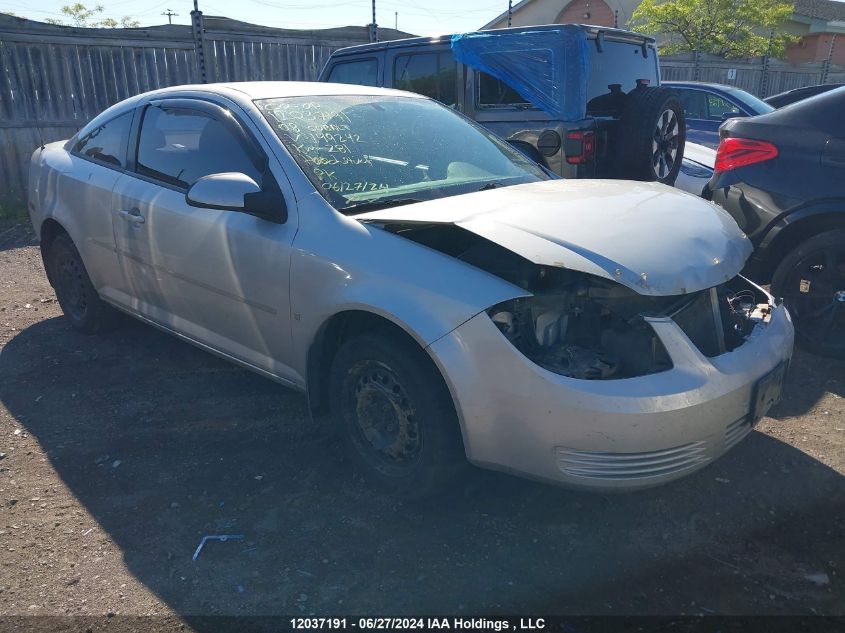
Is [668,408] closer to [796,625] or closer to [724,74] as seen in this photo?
[796,625]

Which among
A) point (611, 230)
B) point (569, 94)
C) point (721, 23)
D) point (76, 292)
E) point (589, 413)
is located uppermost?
point (721, 23)

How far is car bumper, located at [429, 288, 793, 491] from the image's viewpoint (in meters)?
2.53

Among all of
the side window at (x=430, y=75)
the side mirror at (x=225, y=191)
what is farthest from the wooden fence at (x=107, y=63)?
the side mirror at (x=225, y=191)

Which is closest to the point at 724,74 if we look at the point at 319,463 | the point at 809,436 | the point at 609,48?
→ the point at 609,48

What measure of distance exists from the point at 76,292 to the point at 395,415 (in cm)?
327

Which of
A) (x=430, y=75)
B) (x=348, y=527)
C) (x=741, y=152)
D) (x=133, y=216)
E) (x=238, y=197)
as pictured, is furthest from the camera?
(x=430, y=75)

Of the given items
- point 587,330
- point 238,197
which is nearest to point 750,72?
point 587,330

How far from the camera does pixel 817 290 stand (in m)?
4.55

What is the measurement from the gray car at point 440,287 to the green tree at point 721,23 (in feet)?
72.0

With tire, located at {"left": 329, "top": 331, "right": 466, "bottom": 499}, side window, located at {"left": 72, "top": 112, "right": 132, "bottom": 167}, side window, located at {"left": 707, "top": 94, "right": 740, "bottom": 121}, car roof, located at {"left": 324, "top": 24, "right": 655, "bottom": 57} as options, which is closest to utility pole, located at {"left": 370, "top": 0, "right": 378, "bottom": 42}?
car roof, located at {"left": 324, "top": 24, "right": 655, "bottom": 57}

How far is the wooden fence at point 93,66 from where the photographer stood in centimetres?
939

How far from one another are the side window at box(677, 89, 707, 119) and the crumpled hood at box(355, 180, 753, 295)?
6323 millimetres

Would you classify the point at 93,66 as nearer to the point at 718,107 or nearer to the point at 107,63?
the point at 107,63

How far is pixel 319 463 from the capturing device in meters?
3.50
